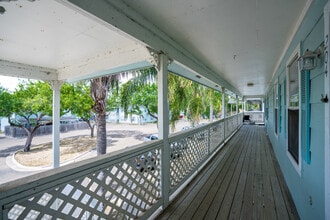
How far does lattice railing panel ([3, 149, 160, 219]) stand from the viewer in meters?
1.16

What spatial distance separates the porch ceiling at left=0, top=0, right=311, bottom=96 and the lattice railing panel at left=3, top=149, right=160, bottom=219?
1.39m

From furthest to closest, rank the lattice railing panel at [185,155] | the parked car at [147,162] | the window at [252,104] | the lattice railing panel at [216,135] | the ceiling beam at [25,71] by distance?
the window at [252,104], the lattice railing panel at [216,135], the ceiling beam at [25,71], the lattice railing panel at [185,155], the parked car at [147,162]

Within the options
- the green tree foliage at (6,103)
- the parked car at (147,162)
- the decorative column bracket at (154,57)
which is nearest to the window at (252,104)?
the decorative column bracket at (154,57)

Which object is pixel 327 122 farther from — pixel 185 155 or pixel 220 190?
pixel 185 155

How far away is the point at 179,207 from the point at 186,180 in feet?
2.59

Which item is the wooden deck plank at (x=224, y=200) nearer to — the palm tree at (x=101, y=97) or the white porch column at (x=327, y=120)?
the white porch column at (x=327, y=120)

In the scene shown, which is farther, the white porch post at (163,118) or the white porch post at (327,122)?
the white porch post at (163,118)

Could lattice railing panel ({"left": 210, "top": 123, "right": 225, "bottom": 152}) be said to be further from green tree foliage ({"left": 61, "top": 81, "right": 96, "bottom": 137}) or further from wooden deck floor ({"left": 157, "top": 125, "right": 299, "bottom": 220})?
green tree foliage ({"left": 61, "top": 81, "right": 96, "bottom": 137})

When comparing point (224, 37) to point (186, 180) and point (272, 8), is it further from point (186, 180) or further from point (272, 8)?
point (186, 180)

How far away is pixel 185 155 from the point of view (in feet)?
10.4

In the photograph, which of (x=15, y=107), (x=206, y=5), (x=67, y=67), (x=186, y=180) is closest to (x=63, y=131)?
(x=15, y=107)

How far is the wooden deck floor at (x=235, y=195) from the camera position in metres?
2.17

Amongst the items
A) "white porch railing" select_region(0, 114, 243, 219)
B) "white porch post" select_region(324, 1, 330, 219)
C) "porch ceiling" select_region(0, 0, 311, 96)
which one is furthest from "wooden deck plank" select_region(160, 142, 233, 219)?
"porch ceiling" select_region(0, 0, 311, 96)

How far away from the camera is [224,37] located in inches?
95.6
